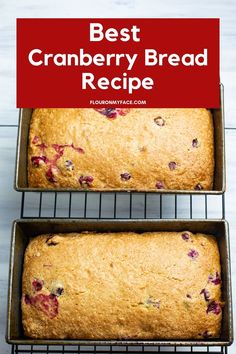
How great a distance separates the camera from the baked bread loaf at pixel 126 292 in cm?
173

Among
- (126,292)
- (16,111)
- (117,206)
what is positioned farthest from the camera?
(16,111)

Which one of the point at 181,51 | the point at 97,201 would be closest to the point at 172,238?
the point at 97,201

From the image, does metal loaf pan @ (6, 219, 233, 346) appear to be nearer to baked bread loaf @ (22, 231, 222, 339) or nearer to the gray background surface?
baked bread loaf @ (22, 231, 222, 339)

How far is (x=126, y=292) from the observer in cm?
174

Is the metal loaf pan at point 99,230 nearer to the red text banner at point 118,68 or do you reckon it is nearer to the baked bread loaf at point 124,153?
the baked bread loaf at point 124,153

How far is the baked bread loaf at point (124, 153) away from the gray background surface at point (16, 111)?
12.1 inches

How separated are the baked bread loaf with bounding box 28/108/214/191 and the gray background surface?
306 mm

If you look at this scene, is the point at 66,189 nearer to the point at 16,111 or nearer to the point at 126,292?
the point at 126,292

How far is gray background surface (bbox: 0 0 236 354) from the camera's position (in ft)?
6.95

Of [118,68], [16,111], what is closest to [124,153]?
[118,68]

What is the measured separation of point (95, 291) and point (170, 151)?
46 centimetres

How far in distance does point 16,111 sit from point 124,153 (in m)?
0.60

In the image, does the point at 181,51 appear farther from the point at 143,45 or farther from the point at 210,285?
the point at 210,285

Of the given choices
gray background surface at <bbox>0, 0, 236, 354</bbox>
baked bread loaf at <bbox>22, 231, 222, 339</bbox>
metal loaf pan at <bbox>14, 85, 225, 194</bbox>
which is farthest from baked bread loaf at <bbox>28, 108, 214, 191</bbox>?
gray background surface at <bbox>0, 0, 236, 354</bbox>
